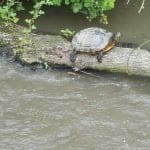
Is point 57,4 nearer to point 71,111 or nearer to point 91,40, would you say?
point 91,40

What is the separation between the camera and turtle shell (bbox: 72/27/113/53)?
6.27m

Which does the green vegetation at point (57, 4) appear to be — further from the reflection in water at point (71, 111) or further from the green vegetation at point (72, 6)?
the reflection in water at point (71, 111)

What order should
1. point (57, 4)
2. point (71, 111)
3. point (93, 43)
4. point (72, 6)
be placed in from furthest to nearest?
1. point (72, 6)
2. point (57, 4)
3. point (93, 43)
4. point (71, 111)

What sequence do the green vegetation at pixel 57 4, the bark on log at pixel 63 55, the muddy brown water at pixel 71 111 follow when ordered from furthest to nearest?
1. the green vegetation at pixel 57 4
2. the bark on log at pixel 63 55
3. the muddy brown water at pixel 71 111

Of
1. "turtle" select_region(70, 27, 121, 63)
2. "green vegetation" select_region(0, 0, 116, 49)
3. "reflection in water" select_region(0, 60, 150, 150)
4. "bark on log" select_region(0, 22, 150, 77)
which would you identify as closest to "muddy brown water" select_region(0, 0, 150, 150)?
"reflection in water" select_region(0, 60, 150, 150)

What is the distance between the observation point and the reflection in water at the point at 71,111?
17.6 ft

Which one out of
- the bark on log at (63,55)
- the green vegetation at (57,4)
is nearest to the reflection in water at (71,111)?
the bark on log at (63,55)

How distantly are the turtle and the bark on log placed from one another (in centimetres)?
7

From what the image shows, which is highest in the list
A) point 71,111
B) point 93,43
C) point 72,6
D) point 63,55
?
point 72,6

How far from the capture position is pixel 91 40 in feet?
20.9

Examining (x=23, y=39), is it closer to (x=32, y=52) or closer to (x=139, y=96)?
(x=32, y=52)

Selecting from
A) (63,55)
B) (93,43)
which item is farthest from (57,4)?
(93,43)

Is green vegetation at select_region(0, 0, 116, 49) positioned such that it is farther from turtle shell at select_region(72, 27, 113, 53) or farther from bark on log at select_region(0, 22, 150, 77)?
turtle shell at select_region(72, 27, 113, 53)

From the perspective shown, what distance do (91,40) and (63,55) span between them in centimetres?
45
